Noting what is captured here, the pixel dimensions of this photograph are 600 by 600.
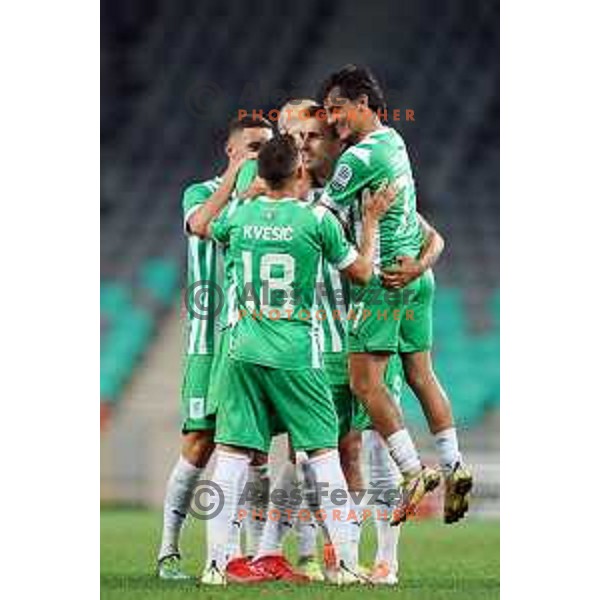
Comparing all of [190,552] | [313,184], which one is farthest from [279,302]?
[190,552]

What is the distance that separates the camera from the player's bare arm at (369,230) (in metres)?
8.84

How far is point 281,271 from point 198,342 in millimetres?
640

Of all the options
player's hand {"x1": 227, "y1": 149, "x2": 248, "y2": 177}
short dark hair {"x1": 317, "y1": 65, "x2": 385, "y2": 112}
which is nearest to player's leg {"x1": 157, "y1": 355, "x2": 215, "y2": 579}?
player's hand {"x1": 227, "y1": 149, "x2": 248, "y2": 177}

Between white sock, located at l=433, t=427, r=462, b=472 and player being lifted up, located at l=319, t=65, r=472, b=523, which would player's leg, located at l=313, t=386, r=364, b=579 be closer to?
player being lifted up, located at l=319, t=65, r=472, b=523

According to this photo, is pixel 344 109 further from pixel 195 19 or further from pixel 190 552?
pixel 190 552

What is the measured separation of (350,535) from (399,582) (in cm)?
41

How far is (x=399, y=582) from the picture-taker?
30.5 feet

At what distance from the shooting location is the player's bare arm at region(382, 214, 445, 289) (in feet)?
30.1

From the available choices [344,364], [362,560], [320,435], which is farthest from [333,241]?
[362,560]

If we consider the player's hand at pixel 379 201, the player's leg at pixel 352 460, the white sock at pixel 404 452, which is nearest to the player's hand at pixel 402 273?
the player's hand at pixel 379 201

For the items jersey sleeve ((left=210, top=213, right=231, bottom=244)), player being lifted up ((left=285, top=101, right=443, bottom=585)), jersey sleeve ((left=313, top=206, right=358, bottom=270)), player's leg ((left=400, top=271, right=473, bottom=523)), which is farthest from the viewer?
player's leg ((left=400, top=271, right=473, bottom=523))

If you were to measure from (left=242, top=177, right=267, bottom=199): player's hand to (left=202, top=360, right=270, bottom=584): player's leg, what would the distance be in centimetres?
67

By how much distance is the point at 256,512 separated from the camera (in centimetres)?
923
